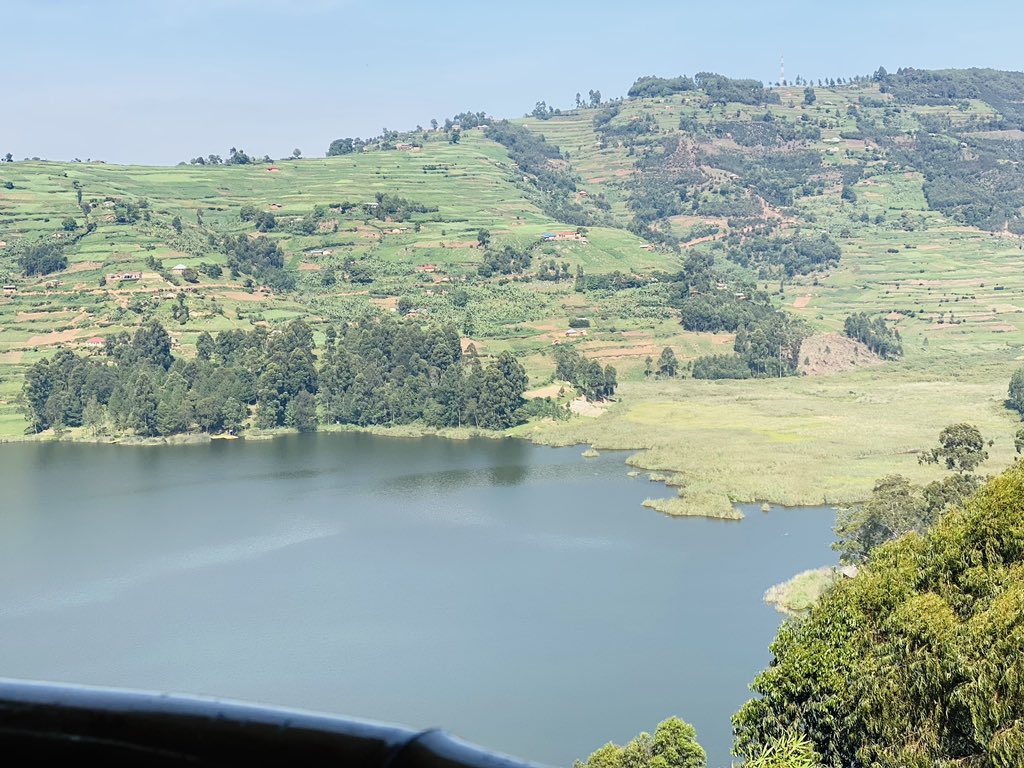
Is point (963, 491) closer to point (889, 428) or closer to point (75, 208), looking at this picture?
point (889, 428)

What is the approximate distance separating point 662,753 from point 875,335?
57715 mm

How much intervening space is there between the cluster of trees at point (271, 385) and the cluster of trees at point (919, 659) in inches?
1547

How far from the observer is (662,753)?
15.9 meters

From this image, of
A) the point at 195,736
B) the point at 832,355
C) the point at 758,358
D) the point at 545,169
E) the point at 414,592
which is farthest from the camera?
the point at 545,169

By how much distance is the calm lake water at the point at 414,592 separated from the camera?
72.6 ft

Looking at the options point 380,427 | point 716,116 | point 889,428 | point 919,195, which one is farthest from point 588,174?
point 889,428

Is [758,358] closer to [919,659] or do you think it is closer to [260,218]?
[260,218]

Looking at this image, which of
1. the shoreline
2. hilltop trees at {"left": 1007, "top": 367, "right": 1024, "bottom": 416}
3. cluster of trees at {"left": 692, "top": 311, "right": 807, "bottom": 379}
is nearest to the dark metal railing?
the shoreline

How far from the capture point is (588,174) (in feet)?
410

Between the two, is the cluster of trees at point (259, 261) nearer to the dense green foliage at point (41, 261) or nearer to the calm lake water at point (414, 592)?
the dense green foliage at point (41, 261)

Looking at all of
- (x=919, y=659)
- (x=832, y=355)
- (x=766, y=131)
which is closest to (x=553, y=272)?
(x=832, y=355)

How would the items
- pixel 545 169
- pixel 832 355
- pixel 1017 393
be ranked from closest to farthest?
pixel 1017 393 → pixel 832 355 → pixel 545 169

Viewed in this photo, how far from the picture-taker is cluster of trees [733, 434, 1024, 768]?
12156 mm

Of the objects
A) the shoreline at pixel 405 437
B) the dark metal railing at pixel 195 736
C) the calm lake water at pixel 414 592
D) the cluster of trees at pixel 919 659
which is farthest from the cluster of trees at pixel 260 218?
the dark metal railing at pixel 195 736
